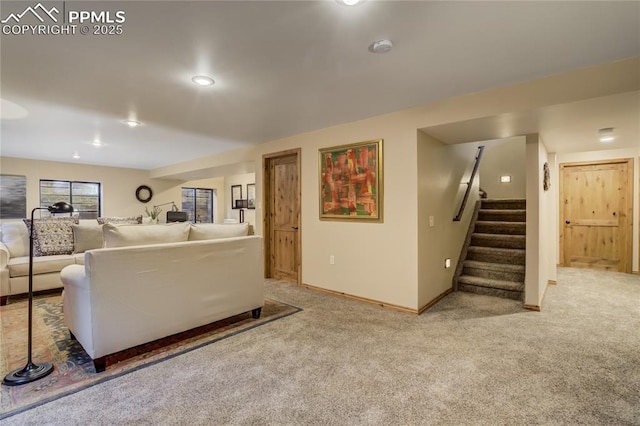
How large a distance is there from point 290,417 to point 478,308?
2.63m

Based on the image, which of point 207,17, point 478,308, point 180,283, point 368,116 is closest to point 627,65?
point 368,116

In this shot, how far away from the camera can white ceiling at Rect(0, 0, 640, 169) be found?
5.31 feet

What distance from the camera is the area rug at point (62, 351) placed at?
1.83m

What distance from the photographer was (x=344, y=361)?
7.20 feet

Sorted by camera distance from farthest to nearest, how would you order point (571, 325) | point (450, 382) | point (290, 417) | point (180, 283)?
point (571, 325)
point (180, 283)
point (450, 382)
point (290, 417)

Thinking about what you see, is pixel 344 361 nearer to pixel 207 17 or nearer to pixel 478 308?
pixel 478 308

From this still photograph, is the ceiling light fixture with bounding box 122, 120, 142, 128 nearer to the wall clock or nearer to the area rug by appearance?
the area rug

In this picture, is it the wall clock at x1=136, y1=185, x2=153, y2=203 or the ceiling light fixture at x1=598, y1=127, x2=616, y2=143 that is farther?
the wall clock at x1=136, y1=185, x2=153, y2=203

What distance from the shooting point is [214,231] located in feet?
9.97

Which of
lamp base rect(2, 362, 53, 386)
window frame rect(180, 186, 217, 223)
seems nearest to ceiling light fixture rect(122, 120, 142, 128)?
lamp base rect(2, 362, 53, 386)

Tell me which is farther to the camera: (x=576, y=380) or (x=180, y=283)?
(x=180, y=283)

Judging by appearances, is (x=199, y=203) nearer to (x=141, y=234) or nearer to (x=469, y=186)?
(x=141, y=234)

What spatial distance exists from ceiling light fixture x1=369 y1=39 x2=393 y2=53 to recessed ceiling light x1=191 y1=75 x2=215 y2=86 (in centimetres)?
134

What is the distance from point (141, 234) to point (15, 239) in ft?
10.5
